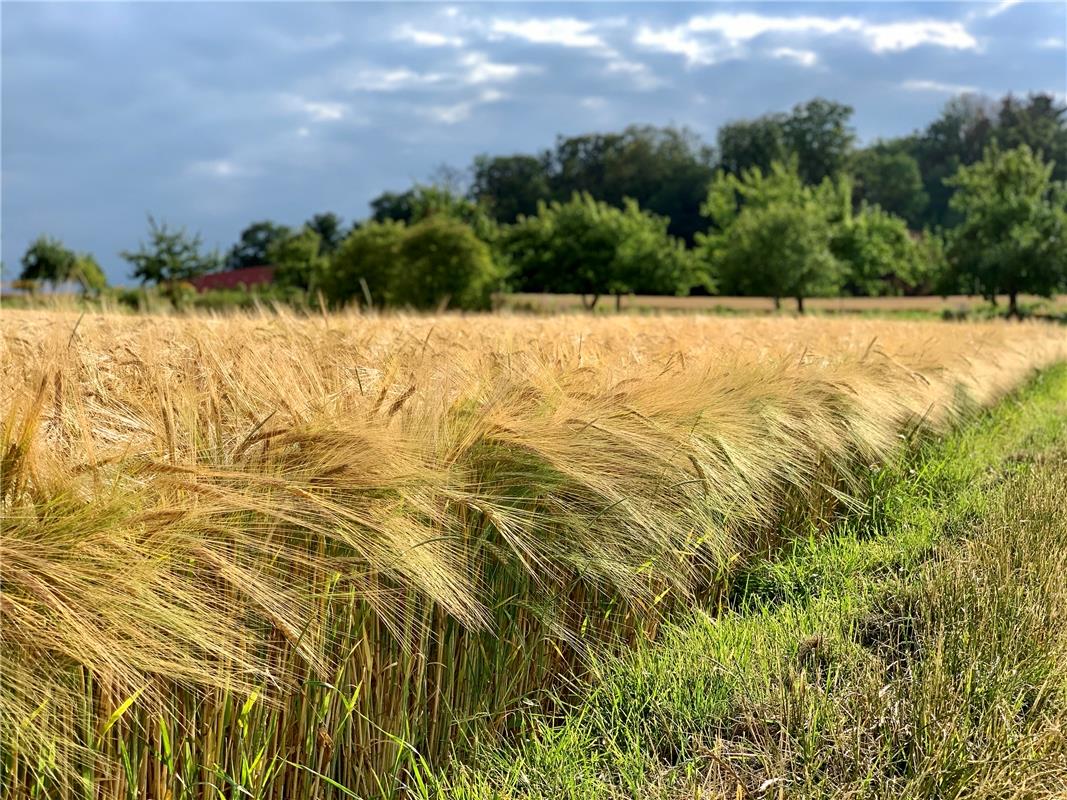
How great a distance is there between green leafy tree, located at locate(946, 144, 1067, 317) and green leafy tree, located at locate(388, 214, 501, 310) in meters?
A: 19.8

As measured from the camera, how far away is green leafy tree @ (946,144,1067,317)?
108 feet

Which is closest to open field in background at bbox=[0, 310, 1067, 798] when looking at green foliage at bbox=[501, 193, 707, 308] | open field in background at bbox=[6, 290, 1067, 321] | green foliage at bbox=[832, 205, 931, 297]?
open field in background at bbox=[6, 290, 1067, 321]

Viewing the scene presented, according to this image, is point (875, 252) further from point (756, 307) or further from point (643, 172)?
point (643, 172)

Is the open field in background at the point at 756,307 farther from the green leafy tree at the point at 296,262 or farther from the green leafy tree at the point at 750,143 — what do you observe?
the green leafy tree at the point at 750,143

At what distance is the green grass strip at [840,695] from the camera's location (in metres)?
2.16

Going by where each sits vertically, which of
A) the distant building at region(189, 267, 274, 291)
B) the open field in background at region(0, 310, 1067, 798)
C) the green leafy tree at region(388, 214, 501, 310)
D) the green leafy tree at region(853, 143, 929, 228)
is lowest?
the open field in background at region(0, 310, 1067, 798)

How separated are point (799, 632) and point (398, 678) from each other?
4.79 feet

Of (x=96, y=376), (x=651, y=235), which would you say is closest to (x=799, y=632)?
(x=96, y=376)

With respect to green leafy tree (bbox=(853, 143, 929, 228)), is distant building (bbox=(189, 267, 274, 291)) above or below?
below

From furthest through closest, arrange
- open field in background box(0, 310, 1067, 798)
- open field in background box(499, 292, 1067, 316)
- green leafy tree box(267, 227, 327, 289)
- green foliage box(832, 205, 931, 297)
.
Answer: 1. green foliage box(832, 205, 931, 297)
2. green leafy tree box(267, 227, 327, 289)
3. open field in background box(499, 292, 1067, 316)
4. open field in background box(0, 310, 1067, 798)

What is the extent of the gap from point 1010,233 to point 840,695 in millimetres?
37063

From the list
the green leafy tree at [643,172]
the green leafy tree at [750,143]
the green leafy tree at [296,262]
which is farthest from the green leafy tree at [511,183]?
the green leafy tree at [296,262]

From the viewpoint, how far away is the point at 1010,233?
1339 inches

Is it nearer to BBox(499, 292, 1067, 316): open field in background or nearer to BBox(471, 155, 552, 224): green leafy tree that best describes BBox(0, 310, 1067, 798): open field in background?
BBox(499, 292, 1067, 316): open field in background
